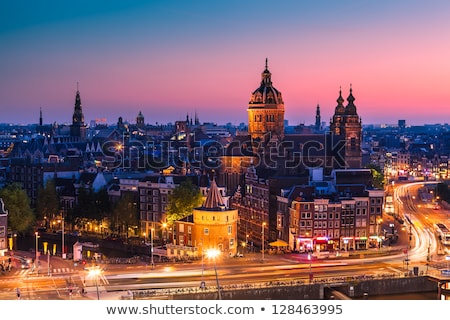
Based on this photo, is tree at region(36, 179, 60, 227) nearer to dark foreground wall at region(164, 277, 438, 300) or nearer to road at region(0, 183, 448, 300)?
road at region(0, 183, 448, 300)

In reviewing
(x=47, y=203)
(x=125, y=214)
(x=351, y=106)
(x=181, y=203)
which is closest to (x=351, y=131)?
(x=351, y=106)

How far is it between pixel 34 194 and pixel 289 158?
1350 centimetres

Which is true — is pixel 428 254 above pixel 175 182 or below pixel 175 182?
below

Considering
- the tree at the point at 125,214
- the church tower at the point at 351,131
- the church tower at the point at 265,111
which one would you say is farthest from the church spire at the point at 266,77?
the tree at the point at 125,214

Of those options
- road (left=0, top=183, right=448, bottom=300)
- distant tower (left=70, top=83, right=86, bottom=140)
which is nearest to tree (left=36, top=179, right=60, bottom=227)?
road (left=0, top=183, right=448, bottom=300)

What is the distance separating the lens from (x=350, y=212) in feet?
96.6

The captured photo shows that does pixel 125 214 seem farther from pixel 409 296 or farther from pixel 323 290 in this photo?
pixel 409 296

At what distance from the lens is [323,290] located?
22203 millimetres

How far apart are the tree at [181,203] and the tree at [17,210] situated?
602cm

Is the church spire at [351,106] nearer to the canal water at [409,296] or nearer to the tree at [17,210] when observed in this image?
the tree at [17,210]

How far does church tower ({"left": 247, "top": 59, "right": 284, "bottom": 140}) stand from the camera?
138 feet

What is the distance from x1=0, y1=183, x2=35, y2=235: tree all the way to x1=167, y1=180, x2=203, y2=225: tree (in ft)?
19.7

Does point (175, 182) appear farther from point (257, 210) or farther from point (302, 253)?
point (302, 253)
